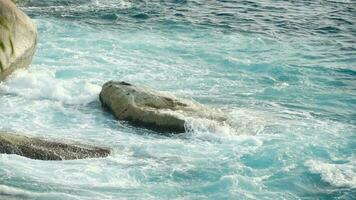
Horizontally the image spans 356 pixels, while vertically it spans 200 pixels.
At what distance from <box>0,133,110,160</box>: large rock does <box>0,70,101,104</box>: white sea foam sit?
12.2ft

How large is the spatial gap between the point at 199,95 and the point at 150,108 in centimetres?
321

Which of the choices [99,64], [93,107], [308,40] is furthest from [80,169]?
[308,40]

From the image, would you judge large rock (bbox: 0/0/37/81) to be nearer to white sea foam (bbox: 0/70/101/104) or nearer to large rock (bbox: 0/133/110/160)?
white sea foam (bbox: 0/70/101/104)

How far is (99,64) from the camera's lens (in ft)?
68.3

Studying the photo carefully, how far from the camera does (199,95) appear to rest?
710 inches

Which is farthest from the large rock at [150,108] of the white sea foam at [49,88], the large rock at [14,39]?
the large rock at [14,39]

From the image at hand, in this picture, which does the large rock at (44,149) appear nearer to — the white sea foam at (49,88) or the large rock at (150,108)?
the large rock at (150,108)

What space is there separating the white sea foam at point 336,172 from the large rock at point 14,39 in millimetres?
8396

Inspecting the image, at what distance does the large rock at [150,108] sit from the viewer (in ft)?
48.3

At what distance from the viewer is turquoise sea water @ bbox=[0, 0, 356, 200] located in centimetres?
1223

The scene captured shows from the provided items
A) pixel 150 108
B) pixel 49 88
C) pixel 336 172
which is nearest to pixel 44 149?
pixel 150 108

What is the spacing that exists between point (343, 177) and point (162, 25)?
14836 mm

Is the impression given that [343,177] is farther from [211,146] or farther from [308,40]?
[308,40]

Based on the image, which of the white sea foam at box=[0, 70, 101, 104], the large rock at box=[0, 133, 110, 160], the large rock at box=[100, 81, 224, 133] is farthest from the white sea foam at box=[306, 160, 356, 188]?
the white sea foam at box=[0, 70, 101, 104]
